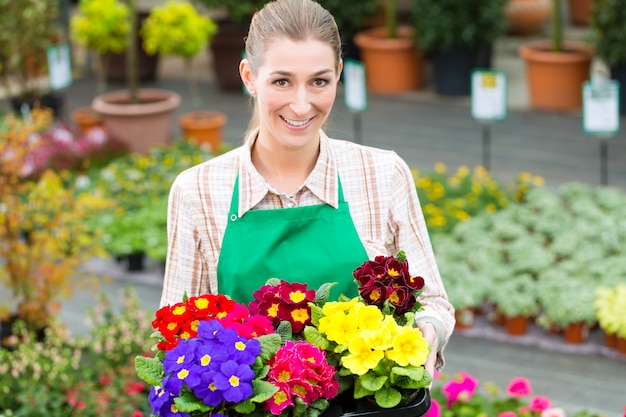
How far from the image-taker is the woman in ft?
7.06

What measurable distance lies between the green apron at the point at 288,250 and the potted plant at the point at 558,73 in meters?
7.05

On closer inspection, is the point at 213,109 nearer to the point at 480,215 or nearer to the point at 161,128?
the point at 161,128

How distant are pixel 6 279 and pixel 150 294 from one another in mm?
1068

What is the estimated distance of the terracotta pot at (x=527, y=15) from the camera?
1205 centimetres

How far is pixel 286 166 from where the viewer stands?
7.56 ft

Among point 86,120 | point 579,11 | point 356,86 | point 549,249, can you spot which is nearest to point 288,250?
point 549,249

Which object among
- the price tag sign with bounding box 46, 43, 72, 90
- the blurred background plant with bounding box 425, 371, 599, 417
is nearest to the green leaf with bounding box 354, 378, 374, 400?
the blurred background plant with bounding box 425, 371, 599, 417

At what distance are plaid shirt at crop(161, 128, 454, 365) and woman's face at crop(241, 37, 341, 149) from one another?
0.13 metres

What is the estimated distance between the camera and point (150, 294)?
6.04m

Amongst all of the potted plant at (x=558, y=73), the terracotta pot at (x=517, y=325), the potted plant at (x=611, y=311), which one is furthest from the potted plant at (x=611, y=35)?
the terracotta pot at (x=517, y=325)

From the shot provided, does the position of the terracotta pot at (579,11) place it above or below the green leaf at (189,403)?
below

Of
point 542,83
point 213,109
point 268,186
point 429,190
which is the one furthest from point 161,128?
point 268,186

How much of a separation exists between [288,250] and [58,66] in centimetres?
624

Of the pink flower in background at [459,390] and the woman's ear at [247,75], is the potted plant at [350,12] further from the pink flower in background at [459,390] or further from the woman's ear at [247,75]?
the woman's ear at [247,75]
